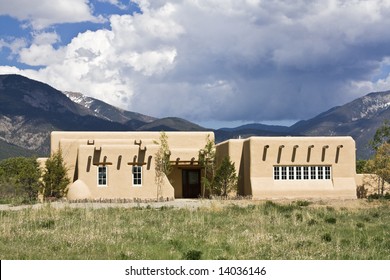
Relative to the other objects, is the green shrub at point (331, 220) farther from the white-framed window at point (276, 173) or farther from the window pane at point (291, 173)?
the window pane at point (291, 173)

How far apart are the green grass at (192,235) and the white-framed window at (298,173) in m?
14.4

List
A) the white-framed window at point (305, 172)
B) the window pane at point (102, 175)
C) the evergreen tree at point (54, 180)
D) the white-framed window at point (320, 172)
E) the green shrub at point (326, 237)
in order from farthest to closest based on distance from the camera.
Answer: the white-framed window at point (320, 172)
the white-framed window at point (305, 172)
the window pane at point (102, 175)
the evergreen tree at point (54, 180)
the green shrub at point (326, 237)

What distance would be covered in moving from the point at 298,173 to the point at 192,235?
77.5ft

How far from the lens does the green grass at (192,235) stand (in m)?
14.0

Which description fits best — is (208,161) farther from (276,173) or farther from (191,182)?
(276,173)

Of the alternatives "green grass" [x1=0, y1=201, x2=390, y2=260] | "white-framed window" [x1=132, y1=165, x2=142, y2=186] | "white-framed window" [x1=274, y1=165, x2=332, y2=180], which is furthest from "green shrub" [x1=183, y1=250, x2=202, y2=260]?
"white-framed window" [x1=274, y1=165, x2=332, y2=180]

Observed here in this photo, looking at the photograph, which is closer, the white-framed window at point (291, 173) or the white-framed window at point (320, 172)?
the white-framed window at point (291, 173)

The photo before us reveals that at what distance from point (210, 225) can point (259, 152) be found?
19.9 metres

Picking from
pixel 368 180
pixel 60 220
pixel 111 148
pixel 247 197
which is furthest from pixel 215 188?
pixel 60 220

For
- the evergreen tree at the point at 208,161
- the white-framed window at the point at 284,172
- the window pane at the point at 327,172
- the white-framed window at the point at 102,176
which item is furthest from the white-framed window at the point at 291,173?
the white-framed window at the point at 102,176

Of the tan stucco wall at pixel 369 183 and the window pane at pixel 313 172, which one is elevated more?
the window pane at pixel 313 172

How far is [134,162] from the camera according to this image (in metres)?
39.0

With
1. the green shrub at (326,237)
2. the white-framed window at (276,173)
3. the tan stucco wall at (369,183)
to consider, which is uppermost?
the white-framed window at (276,173)

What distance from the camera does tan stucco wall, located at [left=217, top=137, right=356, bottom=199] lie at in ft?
129
